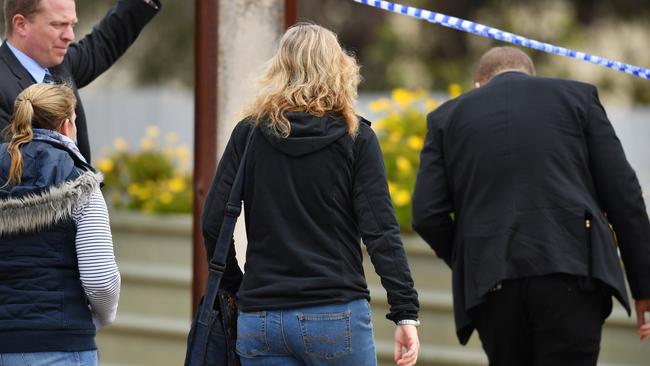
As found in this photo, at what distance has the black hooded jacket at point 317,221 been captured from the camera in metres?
3.43

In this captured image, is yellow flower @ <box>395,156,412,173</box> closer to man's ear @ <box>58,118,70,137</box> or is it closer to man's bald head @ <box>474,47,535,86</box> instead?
man's bald head @ <box>474,47,535,86</box>

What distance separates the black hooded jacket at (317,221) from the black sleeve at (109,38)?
4.15ft

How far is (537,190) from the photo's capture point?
13.6ft

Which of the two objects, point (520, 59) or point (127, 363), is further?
point (127, 363)

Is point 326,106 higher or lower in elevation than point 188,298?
higher

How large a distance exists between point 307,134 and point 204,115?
113cm

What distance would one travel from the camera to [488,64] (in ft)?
14.8

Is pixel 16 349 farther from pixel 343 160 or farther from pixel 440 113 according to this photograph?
A: pixel 440 113

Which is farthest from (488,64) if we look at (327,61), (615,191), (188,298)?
(188,298)

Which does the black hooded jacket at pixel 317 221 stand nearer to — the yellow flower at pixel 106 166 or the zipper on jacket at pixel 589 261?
the zipper on jacket at pixel 589 261

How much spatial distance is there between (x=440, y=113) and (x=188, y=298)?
8.23ft

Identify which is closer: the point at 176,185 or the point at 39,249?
the point at 39,249

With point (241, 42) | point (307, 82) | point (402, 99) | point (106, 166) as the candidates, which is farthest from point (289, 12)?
point (106, 166)

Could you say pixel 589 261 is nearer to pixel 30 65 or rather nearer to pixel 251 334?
pixel 251 334
